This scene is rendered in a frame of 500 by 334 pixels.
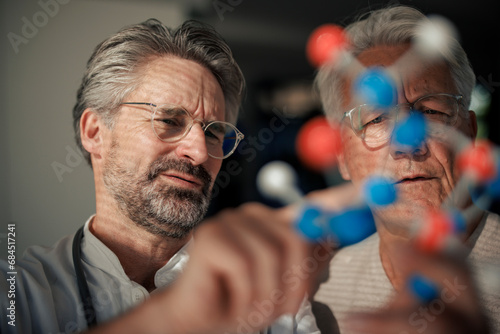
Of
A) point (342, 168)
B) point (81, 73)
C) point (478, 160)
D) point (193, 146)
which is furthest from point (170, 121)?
point (478, 160)

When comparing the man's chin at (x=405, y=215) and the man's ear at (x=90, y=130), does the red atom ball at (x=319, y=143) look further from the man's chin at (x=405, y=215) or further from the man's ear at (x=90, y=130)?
the man's ear at (x=90, y=130)

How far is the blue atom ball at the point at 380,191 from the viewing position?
2.08 feet

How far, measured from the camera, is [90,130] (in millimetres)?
681

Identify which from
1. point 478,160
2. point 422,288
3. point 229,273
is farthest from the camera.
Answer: point 478,160

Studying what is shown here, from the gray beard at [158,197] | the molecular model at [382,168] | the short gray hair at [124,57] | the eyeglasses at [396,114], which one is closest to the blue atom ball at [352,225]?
the molecular model at [382,168]

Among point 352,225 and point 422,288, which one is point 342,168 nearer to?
point 352,225

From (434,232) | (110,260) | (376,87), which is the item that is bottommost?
(434,232)

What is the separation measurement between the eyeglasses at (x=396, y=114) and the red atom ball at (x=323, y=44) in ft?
0.40

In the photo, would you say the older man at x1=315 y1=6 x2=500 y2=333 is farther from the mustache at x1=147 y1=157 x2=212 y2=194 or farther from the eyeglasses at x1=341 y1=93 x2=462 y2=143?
the mustache at x1=147 y1=157 x2=212 y2=194

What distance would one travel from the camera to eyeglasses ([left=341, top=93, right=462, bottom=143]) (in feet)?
2.00

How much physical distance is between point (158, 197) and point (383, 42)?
445mm

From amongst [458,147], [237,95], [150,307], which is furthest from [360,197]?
[150,307]

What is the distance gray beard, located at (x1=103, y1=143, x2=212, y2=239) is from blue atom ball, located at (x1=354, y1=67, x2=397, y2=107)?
29cm

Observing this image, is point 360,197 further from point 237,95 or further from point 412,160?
point 237,95
